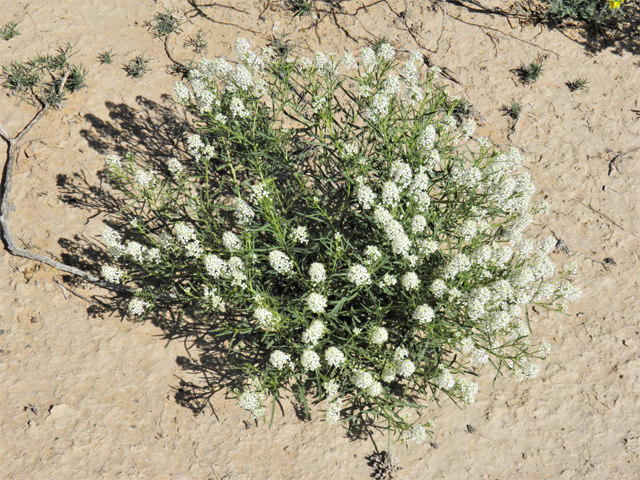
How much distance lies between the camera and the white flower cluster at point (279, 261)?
3.48 metres

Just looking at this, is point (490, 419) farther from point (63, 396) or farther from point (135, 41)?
point (135, 41)

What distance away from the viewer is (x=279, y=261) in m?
3.52

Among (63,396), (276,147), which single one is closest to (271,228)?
(276,147)

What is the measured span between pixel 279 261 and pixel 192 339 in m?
1.69

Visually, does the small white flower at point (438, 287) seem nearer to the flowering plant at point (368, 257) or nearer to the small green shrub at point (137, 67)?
the flowering plant at point (368, 257)

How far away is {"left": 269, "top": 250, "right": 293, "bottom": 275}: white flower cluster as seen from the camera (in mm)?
3479

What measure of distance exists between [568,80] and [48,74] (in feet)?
22.7

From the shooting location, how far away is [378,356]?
4043 millimetres

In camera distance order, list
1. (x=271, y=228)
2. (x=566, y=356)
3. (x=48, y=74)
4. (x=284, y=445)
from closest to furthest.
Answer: (x=271, y=228) → (x=284, y=445) → (x=566, y=356) → (x=48, y=74)

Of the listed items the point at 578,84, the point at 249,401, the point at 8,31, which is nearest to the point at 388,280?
the point at 249,401

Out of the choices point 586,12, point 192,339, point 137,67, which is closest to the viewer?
point 192,339

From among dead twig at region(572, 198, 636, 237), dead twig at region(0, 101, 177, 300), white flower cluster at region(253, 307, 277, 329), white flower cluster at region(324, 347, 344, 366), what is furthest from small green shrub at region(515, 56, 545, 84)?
dead twig at region(0, 101, 177, 300)

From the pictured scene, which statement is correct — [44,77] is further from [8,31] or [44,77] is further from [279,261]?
[279,261]

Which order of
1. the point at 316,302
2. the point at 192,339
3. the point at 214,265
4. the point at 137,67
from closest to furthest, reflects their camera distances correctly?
the point at 316,302
the point at 214,265
the point at 192,339
the point at 137,67
